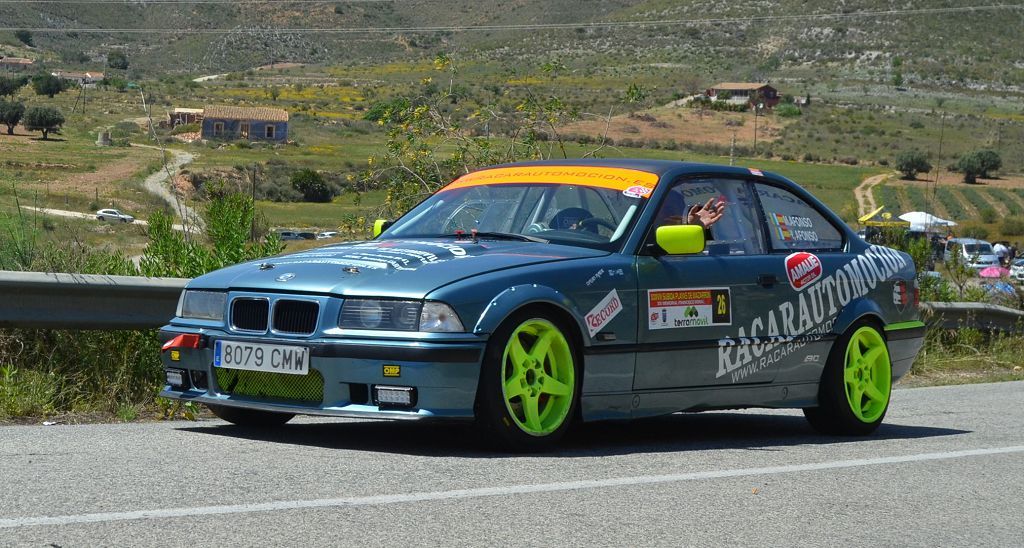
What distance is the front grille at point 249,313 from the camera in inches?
248

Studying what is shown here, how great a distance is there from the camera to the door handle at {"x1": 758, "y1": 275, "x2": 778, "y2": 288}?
754 cm

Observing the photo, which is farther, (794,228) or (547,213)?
(794,228)

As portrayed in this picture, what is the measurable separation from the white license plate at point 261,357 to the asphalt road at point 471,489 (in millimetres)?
355

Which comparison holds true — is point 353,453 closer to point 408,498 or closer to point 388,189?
point 408,498

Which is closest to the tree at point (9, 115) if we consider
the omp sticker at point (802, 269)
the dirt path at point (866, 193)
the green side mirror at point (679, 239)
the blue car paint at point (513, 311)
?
the blue car paint at point (513, 311)

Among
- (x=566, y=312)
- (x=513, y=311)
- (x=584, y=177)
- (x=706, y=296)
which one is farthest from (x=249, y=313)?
(x=706, y=296)

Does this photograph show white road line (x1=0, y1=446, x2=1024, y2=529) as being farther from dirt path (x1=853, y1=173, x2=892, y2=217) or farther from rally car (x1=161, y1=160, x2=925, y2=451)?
dirt path (x1=853, y1=173, x2=892, y2=217)

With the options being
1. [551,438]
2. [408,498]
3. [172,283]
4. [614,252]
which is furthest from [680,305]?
[172,283]

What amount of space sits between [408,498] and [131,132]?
1000 inches

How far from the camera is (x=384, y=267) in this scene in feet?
20.7

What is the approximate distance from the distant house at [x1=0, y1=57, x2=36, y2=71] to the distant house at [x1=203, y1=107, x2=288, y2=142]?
10129 millimetres

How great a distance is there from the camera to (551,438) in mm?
6379

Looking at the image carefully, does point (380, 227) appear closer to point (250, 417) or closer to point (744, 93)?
point (250, 417)

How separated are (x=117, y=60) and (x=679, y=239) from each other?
51828 millimetres
